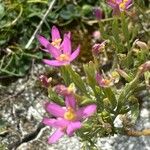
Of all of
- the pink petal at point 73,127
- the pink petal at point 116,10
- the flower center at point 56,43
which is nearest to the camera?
→ the pink petal at point 73,127

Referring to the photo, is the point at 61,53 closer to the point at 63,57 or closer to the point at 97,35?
the point at 63,57

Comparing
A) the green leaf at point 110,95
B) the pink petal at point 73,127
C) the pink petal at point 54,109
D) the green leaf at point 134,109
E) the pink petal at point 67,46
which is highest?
the pink petal at point 67,46

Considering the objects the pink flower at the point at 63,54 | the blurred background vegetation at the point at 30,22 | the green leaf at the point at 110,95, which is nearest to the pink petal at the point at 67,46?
the pink flower at the point at 63,54

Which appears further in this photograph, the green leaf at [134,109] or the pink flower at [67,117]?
the green leaf at [134,109]

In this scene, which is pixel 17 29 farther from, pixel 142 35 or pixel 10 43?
pixel 142 35

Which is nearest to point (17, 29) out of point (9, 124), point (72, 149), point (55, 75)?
point (55, 75)

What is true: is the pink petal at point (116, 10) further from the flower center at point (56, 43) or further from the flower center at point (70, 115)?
the flower center at point (70, 115)

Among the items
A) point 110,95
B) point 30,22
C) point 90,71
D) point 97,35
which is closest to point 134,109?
point 110,95
